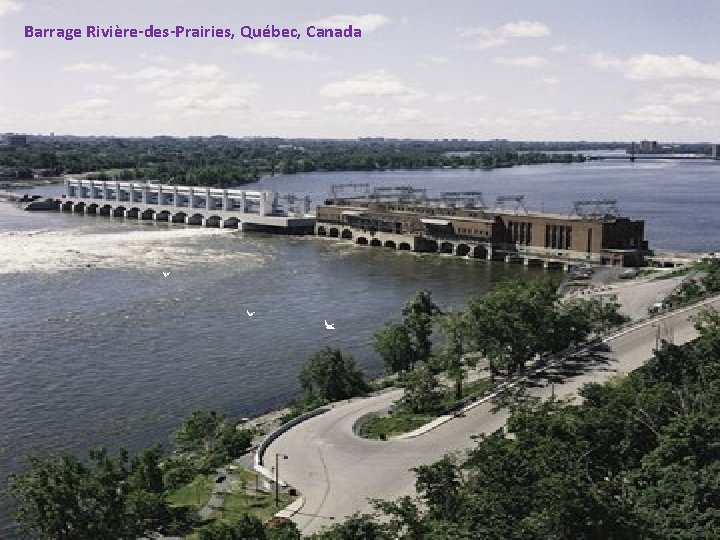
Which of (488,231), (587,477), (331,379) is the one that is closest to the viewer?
(587,477)

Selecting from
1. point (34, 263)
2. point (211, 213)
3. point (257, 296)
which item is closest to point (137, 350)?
point (257, 296)

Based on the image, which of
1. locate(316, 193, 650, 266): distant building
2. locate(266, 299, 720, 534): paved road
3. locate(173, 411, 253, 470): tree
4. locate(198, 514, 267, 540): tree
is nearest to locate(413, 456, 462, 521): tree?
locate(266, 299, 720, 534): paved road

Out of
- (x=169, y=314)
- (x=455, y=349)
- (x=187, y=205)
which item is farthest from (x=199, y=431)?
(x=187, y=205)

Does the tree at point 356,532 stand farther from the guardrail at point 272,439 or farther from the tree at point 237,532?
the guardrail at point 272,439

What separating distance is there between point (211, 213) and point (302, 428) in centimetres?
8346

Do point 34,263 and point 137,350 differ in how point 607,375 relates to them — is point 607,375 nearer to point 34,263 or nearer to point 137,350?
point 137,350

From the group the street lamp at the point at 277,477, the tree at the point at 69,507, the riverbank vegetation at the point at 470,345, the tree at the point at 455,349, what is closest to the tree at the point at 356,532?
→ the tree at the point at 69,507

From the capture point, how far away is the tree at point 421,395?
116ft

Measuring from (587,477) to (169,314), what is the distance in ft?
138

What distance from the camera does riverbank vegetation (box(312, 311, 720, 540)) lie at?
61.5 feet

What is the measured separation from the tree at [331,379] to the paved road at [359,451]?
1.63 m

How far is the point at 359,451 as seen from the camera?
101ft

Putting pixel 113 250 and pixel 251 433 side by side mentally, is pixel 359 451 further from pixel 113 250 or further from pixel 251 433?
A: pixel 113 250

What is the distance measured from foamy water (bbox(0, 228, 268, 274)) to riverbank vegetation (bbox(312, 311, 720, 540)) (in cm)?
5550
